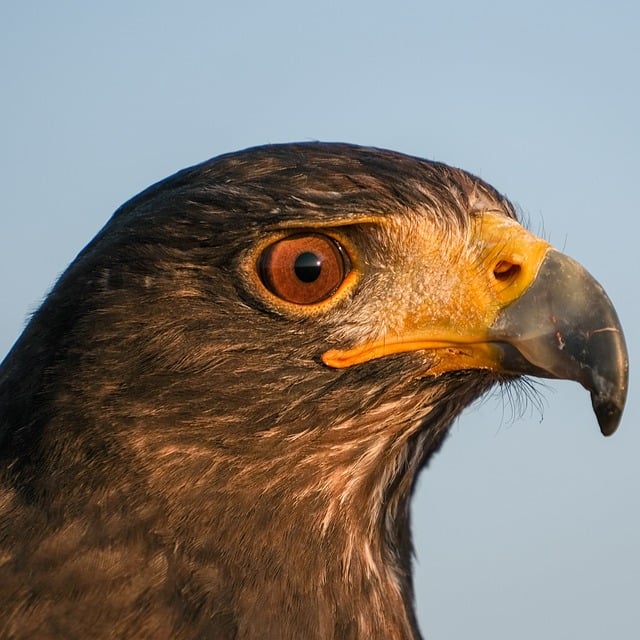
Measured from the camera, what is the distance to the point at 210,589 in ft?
14.7

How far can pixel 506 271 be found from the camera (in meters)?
4.72

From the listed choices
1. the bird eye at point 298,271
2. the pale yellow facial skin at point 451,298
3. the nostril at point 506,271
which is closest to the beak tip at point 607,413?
the pale yellow facial skin at point 451,298

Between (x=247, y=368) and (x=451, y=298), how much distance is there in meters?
Answer: 0.81

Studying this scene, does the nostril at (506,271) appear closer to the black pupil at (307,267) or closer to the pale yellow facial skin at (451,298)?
the pale yellow facial skin at (451,298)

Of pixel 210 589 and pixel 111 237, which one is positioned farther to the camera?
pixel 111 237

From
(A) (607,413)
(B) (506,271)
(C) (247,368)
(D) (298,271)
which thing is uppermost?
(B) (506,271)

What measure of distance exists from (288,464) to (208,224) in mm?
968

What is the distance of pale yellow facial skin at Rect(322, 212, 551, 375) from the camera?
4.63 metres

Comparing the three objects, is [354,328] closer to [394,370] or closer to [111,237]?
[394,370]

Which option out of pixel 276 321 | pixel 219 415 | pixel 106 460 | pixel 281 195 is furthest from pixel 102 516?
pixel 281 195

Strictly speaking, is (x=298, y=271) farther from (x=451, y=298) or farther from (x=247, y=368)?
(x=451, y=298)

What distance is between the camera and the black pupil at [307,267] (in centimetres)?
451

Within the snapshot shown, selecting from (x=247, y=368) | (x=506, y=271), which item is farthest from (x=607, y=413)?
(x=247, y=368)

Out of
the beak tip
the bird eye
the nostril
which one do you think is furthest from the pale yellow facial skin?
the beak tip
